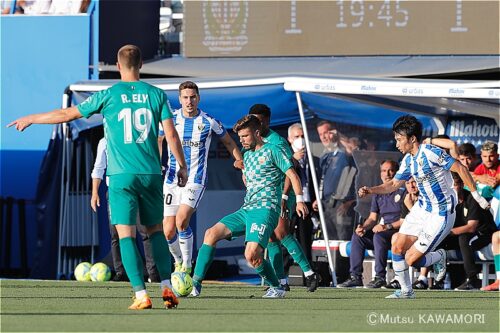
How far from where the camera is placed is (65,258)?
17.0 meters

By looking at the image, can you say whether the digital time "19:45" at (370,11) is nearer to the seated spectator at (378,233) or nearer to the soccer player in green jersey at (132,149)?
the seated spectator at (378,233)

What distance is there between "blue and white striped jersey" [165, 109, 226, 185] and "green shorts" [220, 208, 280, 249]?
1792 mm

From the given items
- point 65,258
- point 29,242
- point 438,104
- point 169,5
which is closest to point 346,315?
point 438,104

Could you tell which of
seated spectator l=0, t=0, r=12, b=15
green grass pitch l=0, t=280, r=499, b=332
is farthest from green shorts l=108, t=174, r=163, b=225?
seated spectator l=0, t=0, r=12, b=15

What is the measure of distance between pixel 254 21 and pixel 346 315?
8.27 m

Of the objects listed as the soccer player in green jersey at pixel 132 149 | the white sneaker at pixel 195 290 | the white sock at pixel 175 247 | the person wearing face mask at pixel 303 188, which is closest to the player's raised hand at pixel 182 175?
the soccer player in green jersey at pixel 132 149

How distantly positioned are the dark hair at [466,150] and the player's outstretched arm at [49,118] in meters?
6.27

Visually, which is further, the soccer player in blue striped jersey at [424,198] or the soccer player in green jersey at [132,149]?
the soccer player in blue striped jersey at [424,198]

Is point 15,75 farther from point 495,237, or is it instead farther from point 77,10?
point 495,237

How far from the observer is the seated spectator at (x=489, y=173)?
1487 centimetres

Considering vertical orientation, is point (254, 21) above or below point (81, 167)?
above

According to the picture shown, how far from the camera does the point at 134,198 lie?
33.5 ft

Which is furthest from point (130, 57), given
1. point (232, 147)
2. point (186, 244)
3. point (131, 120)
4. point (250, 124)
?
point (186, 244)

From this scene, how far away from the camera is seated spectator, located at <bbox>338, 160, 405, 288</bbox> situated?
15109 mm
